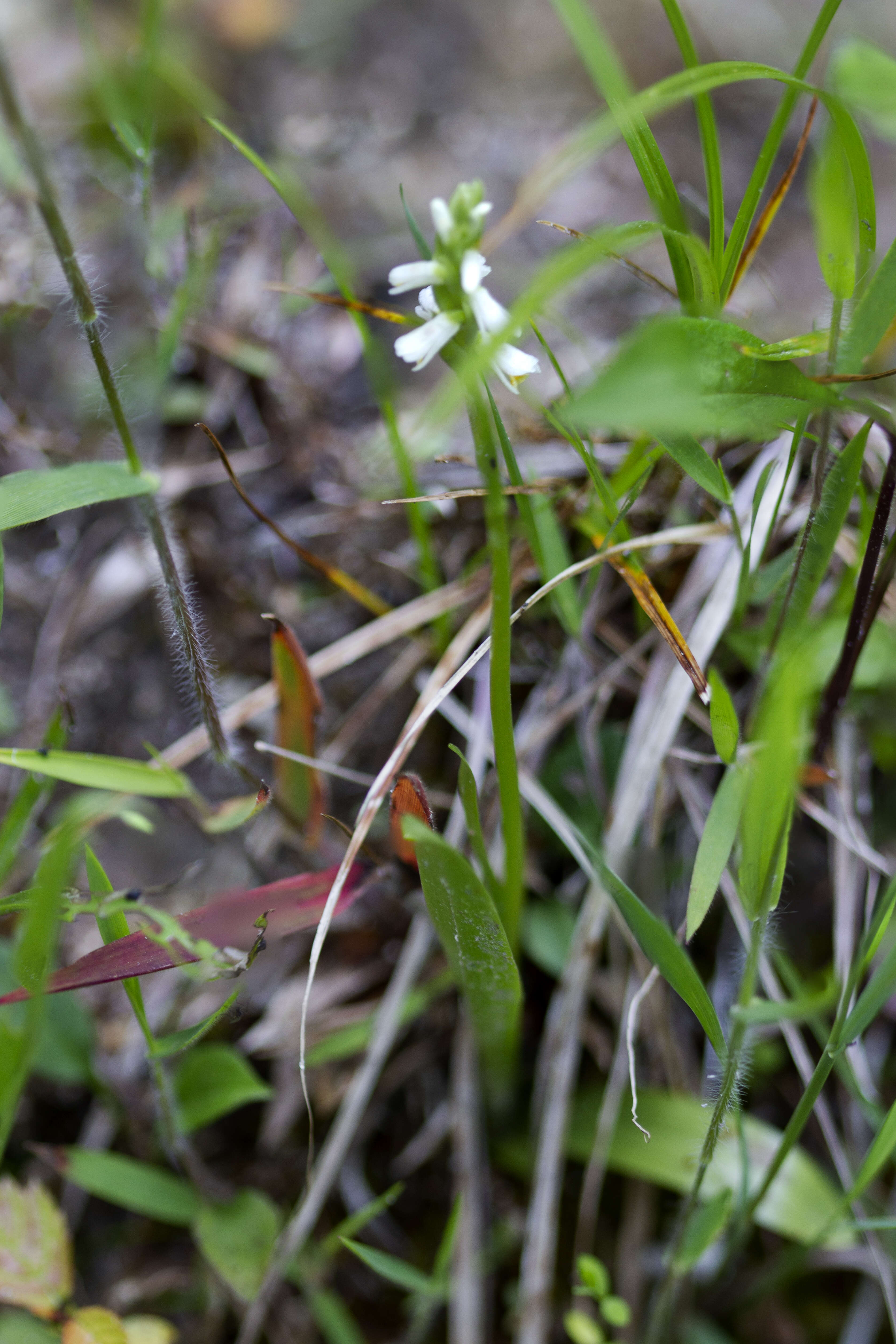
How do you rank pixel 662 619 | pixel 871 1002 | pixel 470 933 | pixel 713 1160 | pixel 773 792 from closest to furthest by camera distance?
1. pixel 773 792
2. pixel 871 1002
3. pixel 470 933
4. pixel 662 619
5. pixel 713 1160

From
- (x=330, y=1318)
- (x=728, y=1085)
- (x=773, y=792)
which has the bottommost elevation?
(x=330, y=1318)

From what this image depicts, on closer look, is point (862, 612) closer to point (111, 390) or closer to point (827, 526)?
point (827, 526)

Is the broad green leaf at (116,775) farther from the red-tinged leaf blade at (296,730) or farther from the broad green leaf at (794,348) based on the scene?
the broad green leaf at (794,348)

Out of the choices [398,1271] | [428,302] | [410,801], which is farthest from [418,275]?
[398,1271]

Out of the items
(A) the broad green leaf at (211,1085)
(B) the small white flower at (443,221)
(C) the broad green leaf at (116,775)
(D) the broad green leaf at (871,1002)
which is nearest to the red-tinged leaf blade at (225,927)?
(C) the broad green leaf at (116,775)

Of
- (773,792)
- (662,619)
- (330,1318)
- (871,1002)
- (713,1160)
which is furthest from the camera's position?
(330,1318)

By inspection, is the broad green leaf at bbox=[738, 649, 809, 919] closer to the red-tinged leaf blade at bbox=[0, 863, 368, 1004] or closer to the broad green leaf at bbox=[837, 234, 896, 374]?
the broad green leaf at bbox=[837, 234, 896, 374]

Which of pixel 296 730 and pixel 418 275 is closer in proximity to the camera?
pixel 418 275
